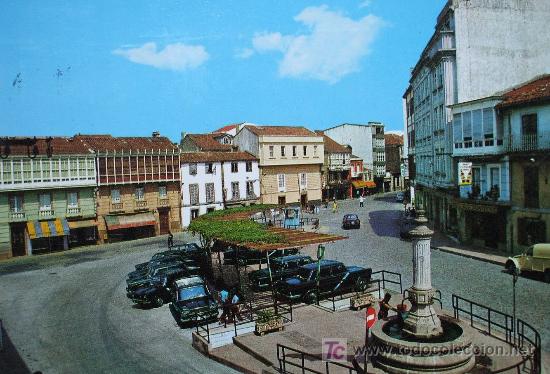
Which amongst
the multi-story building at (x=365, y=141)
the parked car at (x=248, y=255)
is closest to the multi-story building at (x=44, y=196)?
the parked car at (x=248, y=255)

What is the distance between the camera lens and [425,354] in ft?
37.8

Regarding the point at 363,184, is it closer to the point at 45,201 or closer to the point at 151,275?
the point at 45,201

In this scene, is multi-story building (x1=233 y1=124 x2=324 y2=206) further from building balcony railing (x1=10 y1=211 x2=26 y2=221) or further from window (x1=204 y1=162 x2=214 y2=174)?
building balcony railing (x1=10 y1=211 x2=26 y2=221)

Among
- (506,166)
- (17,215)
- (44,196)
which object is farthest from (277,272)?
(17,215)

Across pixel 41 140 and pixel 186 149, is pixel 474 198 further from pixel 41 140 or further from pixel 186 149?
pixel 186 149

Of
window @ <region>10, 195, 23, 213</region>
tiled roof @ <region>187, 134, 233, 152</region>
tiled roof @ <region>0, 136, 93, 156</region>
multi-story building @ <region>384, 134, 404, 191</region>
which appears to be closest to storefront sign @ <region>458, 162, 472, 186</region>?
tiled roof @ <region>0, 136, 93, 156</region>

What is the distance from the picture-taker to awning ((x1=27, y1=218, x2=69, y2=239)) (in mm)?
39513

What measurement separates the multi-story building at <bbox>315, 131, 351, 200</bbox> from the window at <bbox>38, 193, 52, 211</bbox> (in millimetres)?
40832

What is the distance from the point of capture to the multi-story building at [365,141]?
83438 millimetres

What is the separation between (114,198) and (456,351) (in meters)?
39.2

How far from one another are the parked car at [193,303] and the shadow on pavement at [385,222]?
21606mm

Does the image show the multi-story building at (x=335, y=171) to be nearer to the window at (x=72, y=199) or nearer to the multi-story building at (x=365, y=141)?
the multi-story building at (x=365, y=141)

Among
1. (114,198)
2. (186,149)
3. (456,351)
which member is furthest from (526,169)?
(186,149)

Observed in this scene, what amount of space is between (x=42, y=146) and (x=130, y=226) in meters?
10.6
